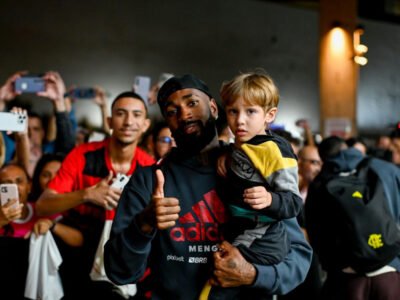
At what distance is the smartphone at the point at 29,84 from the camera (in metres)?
3.28

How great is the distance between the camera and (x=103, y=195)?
242 cm

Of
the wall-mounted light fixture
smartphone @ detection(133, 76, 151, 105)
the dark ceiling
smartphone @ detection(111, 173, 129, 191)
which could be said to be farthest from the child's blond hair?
the dark ceiling

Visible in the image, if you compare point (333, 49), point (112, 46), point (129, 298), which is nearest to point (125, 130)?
point (129, 298)

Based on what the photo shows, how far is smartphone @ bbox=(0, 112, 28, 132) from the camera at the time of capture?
1.94 meters

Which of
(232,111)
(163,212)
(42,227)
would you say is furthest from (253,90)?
(42,227)

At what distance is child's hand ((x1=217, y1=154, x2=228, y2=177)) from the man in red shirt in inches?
43.7

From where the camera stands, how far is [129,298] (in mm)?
2631

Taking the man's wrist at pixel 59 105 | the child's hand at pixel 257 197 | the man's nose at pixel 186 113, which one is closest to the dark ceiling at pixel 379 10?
the man's wrist at pixel 59 105

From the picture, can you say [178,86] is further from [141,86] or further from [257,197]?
[141,86]

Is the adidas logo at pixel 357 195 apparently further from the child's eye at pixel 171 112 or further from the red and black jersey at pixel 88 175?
the child's eye at pixel 171 112

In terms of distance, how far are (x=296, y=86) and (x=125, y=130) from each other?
675cm

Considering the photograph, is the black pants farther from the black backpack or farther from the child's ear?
the child's ear

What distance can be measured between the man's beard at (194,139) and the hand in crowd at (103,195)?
880mm

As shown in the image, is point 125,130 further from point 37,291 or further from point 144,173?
point 144,173
